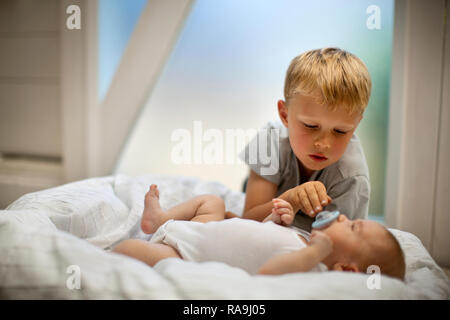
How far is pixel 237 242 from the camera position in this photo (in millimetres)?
707

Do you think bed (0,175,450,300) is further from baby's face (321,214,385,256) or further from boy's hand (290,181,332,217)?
boy's hand (290,181,332,217)

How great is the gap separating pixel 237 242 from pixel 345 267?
192 mm

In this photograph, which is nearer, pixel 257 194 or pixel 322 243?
pixel 322 243

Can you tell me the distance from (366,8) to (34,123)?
4.56 feet

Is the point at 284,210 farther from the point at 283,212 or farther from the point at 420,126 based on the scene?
the point at 420,126

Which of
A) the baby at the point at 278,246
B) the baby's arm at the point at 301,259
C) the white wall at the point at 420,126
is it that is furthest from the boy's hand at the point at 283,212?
the white wall at the point at 420,126

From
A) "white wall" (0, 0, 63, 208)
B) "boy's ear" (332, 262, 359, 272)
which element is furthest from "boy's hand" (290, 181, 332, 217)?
"white wall" (0, 0, 63, 208)

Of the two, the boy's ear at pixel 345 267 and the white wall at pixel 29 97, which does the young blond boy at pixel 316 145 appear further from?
the white wall at pixel 29 97

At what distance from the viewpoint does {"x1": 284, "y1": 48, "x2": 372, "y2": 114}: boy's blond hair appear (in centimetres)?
78

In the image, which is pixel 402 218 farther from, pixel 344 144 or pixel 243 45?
pixel 243 45

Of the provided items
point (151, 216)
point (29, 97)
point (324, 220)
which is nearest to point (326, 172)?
point (324, 220)

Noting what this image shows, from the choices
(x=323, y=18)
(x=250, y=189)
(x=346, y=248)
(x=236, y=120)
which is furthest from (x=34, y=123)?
(x=346, y=248)

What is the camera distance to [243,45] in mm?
1408

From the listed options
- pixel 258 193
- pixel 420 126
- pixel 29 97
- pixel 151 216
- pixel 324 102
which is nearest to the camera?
pixel 324 102
